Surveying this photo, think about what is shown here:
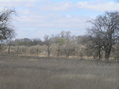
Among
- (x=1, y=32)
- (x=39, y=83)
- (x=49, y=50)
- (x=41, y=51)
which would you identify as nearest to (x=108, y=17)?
(x=49, y=50)

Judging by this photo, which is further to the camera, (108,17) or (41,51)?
(41,51)

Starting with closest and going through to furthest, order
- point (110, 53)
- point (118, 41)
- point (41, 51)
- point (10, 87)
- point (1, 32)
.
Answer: point (10, 87), point (1, 32), point (118, 41), point (110, 53), point (41, 51)

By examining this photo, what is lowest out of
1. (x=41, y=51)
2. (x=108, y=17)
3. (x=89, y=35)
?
(x=41, y=51)

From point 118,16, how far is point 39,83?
110 ft

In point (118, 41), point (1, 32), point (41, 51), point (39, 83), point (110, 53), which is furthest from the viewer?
point (41, 51)

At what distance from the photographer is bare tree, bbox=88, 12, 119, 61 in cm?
3953

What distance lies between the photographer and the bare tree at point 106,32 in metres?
39.5

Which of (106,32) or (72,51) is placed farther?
(72,51)

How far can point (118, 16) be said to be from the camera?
40000 mm

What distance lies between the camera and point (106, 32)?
39.8m

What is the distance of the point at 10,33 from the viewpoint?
25656 mm

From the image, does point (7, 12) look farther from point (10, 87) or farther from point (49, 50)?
point (49, 50)

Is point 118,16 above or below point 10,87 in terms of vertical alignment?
above

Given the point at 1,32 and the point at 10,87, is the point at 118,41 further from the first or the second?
the point at 10,87
